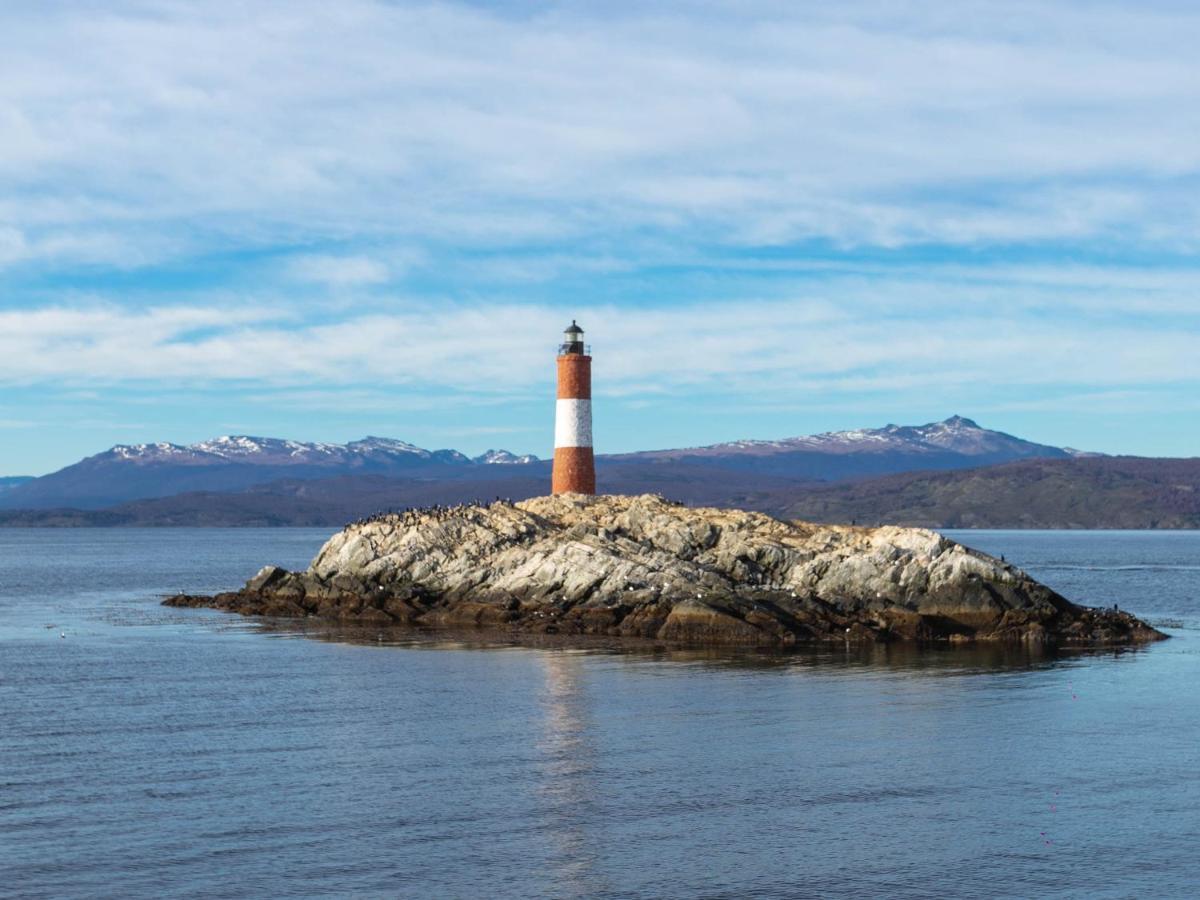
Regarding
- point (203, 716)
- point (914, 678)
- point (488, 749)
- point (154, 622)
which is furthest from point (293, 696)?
point (154, 622)

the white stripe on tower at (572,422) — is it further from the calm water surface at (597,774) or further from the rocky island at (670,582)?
the calm water surface at (597,774)

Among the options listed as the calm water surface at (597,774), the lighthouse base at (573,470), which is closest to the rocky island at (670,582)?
the lighthouse base at (573,470)

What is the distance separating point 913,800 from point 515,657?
21.2m

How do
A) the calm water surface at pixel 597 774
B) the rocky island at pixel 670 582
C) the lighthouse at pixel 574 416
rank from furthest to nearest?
the lighthouse at pixel 574 416 → the rocky island at pixel 670 582 → the calm water surface at pixel 597 774

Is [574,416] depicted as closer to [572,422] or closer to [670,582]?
[572,422]

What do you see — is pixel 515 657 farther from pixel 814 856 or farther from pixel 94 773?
pixel 814 856

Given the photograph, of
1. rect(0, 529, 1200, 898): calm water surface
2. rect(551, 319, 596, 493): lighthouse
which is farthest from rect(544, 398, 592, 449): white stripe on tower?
rect(0, 529, 1200, 898): calm water surface

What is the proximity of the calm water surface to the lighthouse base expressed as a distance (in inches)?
910

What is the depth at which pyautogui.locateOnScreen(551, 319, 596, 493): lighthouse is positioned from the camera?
65375 millimetres

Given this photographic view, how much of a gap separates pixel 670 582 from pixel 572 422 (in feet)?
50.8

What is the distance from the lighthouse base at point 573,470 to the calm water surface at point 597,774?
23.1 meters

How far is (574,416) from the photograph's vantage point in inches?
2589

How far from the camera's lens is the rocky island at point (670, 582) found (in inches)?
1953

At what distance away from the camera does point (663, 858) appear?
2017 cm
